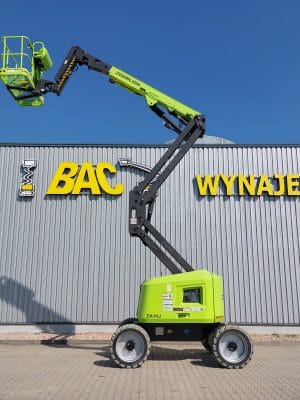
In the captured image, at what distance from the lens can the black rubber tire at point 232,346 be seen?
393 inches

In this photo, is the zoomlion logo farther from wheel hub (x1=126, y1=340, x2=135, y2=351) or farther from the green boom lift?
wheel hub (x1=126, y1=340, x2=135, y2=351)

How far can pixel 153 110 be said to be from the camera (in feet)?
42.1

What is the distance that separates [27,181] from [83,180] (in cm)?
223

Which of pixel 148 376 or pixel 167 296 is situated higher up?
pixel 167 296

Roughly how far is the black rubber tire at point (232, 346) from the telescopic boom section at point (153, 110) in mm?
2354

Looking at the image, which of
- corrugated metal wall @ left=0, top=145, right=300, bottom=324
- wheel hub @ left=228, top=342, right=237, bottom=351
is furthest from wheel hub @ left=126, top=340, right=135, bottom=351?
corrugated metal wall @ left=0, top=145, right=300, bottom=324

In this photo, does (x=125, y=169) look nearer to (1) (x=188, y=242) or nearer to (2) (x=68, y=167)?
(2) (x=68, y=167)

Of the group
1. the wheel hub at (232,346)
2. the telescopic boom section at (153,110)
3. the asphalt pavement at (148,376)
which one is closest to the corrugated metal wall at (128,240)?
the asphalt pavement at (148,376)

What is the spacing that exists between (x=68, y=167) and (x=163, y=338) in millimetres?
8510

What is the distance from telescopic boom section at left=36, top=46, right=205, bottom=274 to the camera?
11789mm

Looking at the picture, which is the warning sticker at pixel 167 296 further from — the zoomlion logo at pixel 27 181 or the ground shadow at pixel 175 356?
the zoomlion logo at pixel 27 181

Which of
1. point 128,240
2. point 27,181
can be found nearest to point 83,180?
point 27,181

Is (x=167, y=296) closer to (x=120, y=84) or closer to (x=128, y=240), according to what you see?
(x=128, y=240)

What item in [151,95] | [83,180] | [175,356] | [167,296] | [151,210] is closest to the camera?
[167,296]
